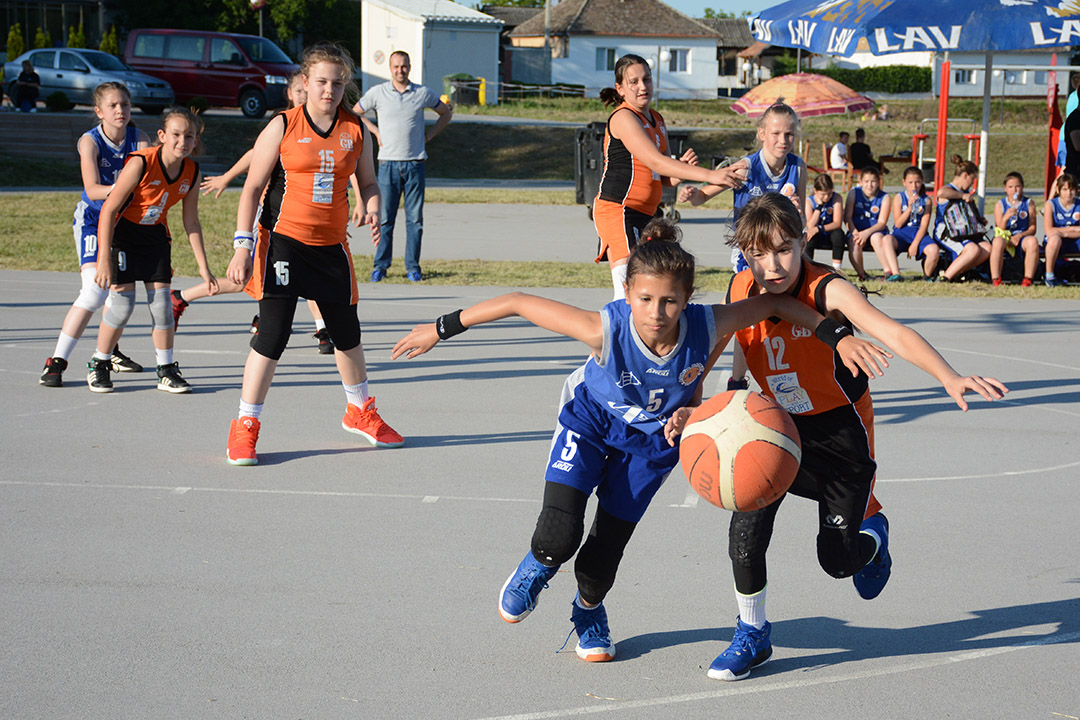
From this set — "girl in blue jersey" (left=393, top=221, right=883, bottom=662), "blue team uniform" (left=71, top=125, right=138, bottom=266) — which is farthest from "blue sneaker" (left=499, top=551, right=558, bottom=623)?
"blue team uniform" (left=71, top=125, right=138, bottom=266)

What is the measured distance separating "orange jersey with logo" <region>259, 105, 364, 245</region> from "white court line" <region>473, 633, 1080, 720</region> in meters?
3.44

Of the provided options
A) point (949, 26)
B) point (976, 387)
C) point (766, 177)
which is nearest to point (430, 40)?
point (949, 26)

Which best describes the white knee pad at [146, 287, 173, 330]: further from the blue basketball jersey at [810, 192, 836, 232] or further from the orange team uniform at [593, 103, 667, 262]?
the blue basketball jersey at [810, 192, 836, 232]

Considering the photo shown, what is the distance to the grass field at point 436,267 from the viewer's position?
1266 cm

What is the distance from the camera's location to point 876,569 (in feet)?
13.7

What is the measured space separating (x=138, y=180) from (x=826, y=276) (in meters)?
4.93

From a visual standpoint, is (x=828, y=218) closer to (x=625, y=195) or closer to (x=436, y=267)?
(x=436, y=267)

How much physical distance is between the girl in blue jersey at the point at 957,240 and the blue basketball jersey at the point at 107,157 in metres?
9.15

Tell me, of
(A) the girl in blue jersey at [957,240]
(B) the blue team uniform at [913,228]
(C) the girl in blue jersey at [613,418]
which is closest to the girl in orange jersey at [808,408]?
(C) the girl in blue jersey at [613,418]

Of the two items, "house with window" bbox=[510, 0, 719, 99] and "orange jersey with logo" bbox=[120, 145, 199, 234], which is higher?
"house with window" bbox=[510, 0, 719, 99]

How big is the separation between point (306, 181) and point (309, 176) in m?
0.03

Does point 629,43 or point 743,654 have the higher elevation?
point 629,43

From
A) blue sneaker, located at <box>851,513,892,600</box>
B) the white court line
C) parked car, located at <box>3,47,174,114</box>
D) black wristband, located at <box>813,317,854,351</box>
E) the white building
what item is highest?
the white building

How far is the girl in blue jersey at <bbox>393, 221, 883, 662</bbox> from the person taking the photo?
3.72 meters
